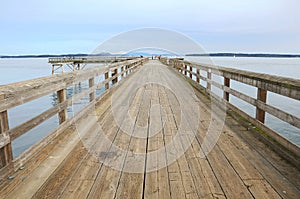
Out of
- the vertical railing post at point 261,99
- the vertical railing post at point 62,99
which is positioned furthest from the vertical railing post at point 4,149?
the vertical railing post at point 261,99

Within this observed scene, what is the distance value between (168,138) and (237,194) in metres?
1.53

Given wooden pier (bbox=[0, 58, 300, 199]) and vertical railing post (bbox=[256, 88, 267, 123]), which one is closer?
wooden pier (bbox=[0, 58, 300, 199])

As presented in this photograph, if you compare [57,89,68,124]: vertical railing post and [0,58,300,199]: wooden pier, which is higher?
[57,89,68,124]: vertical railing post

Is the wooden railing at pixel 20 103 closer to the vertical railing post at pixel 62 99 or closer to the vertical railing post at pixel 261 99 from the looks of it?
the vertical railing post at pixel 62 99

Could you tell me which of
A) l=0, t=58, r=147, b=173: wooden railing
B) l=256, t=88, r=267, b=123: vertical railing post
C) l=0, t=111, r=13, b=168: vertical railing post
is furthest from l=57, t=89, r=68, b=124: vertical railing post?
l=256, t=88, r=267, b=123: vertical railing post

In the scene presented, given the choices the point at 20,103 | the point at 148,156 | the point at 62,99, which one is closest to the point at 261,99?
the point at 148,156

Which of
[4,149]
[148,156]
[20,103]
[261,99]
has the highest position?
[20,103]

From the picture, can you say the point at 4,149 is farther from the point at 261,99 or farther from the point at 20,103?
the point at 261,99

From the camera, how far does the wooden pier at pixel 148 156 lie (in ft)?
7.43

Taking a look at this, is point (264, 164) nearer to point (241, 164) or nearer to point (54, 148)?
point (241, 164)

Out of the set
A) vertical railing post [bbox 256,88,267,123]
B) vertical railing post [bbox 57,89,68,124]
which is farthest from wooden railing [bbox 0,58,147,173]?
vertical railing post [bbox 256,88,267,123]

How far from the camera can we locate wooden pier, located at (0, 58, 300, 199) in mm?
2266

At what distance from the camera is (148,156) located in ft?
9.84

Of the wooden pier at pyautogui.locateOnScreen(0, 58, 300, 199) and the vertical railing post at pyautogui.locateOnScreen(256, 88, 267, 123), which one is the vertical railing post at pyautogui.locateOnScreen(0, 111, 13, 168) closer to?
the wooden pier at pyautogui.locateOnScreen(0, 58, 300, 199)
